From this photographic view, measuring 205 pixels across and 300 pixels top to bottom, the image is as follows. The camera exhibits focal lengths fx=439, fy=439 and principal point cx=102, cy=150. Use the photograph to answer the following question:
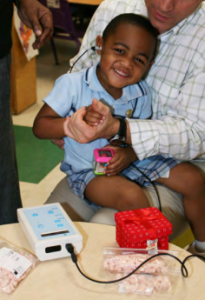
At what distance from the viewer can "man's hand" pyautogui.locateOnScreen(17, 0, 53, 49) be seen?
5.80 ft

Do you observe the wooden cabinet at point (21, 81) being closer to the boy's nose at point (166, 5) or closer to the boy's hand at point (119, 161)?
the boy's nose at point (166, 5)

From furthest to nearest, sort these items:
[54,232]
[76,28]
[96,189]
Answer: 1. [76,28]
2. [96,189]
3. [54,232]

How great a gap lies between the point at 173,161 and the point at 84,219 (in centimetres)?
41

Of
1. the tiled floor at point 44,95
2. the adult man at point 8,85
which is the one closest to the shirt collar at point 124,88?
the adult man at point 8,85

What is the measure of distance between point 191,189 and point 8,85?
0.84 meters

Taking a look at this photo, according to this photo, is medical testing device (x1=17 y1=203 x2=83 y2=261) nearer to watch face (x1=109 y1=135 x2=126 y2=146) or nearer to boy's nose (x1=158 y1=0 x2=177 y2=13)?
watch face (x1=109 y1=135 x2=126 y2=146)

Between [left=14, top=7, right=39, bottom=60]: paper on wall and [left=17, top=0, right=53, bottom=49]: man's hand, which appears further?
[left=14, top=7, right=39, bottom=60]: paper on wall

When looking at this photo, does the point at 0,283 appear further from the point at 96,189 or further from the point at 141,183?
the point at 141,183

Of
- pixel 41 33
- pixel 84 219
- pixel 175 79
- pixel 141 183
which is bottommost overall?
pixel 84 219

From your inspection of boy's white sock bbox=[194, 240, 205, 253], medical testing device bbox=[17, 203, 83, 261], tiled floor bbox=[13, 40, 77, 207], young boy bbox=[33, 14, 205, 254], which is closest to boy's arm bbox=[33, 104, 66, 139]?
young boy bbox=[33, 14, 205, 254]

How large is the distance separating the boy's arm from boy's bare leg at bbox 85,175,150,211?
22 centimetres

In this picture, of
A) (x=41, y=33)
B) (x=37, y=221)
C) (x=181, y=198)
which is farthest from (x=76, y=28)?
(x=37, y=221)

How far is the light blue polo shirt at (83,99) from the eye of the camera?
1.64 m

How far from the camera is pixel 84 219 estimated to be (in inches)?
66.7
